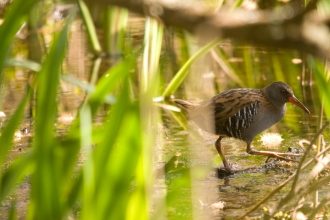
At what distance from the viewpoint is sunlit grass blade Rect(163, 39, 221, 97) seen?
19.5 ft

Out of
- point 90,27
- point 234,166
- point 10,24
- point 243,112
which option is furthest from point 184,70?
point 10,24

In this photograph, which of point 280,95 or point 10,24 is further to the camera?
point 280,95

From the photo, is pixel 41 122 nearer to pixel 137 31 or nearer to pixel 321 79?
pixel 321 79

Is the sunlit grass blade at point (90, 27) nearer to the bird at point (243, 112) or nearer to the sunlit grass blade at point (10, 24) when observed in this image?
the bird at point (243, 112)

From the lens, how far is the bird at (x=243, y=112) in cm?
541

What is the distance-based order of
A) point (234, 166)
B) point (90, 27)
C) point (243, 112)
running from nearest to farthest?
point (234, 166) → point (243, 112) → point (90, 27)

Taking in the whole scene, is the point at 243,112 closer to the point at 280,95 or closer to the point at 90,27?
the point at 280,95

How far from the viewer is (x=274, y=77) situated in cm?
780

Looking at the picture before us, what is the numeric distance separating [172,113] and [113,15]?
9.16 feet

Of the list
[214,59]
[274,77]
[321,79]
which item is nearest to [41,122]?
[321,79]

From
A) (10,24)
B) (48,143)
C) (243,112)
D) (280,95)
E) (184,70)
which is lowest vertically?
(243,112)

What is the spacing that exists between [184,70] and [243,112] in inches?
43.7

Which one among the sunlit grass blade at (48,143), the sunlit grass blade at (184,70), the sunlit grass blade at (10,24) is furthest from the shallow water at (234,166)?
the sunlit grass blade at (10,24)

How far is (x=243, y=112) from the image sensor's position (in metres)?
5.50
